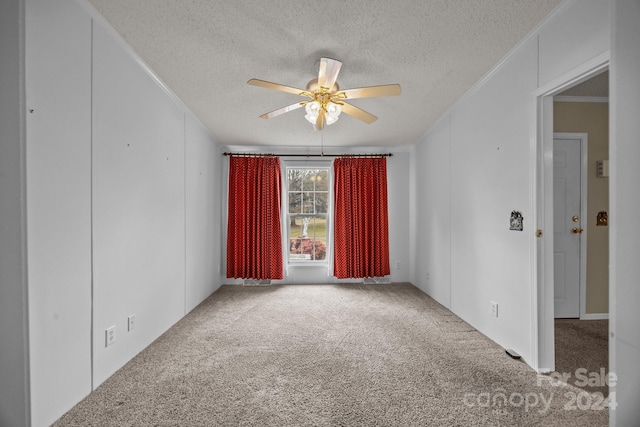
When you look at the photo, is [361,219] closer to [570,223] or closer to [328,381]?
[570,223]

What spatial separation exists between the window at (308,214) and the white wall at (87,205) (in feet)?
7.56

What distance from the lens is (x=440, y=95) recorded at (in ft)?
9.62

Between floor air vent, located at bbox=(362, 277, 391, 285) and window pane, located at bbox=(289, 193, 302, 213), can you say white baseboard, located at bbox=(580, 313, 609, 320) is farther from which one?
window pane, located at bbox=(289, 193, 302, 213)

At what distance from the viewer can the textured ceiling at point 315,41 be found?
1.73m

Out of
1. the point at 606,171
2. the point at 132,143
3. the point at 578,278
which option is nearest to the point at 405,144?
the point at 606,171

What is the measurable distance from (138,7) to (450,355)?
3.26 metres

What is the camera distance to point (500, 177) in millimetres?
2430

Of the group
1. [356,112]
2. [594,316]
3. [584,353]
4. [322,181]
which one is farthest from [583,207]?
[322,181]

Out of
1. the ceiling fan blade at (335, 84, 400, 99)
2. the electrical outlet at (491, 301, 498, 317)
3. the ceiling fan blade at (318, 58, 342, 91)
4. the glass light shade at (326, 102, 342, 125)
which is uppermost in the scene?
the ceiling fan blade at (318, 58, 342, 91)

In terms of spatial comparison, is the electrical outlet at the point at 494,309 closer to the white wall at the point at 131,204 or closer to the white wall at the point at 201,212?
the white wall at the point at 131,204

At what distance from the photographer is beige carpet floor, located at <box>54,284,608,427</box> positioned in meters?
1.58

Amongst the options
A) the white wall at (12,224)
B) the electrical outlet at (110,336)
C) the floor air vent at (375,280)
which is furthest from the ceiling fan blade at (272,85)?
the floor air vent at (375,280)

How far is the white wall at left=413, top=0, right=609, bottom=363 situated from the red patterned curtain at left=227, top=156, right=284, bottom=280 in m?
2.55

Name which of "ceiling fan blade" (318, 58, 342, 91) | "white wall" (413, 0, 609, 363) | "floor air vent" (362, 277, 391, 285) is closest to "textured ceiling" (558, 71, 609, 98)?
"white wall" (413, 0, 609, 363)
